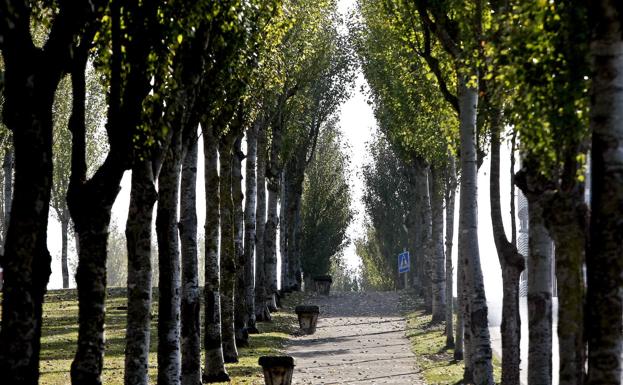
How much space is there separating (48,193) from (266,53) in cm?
1416

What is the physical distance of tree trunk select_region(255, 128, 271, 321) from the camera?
4153cm

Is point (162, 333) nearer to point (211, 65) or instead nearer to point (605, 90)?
point (211, 65)

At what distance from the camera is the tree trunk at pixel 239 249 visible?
31739 millimetres

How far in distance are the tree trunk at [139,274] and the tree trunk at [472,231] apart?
7.28 m

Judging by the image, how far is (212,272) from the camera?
84.4 ft

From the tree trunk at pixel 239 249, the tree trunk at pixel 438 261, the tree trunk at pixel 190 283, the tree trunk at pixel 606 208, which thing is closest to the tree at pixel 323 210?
the tree trunk at pixel 438 261

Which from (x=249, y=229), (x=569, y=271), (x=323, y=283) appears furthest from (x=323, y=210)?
(x=569, y=271)

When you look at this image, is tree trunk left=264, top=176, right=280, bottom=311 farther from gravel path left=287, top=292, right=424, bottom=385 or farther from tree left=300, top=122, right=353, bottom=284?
tree left=300, top=122, right=353, bottom=284

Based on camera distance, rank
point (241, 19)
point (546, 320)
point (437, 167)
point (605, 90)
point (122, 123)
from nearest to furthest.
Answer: point (605, 90)
point (122, 123)
point (546, 320)
point (241, 19)
point (437, 167)

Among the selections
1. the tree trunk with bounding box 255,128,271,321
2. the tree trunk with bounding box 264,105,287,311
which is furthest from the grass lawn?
the tree trunk with bounding box 264,105,287,311

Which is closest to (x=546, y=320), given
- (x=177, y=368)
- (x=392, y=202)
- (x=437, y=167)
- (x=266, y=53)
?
(x=177, y=368)

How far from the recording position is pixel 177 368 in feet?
62.9

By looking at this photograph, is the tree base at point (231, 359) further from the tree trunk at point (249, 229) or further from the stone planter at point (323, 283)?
the stone planter at point (323, 283)

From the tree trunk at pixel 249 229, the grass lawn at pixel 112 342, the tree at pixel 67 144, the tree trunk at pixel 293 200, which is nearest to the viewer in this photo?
the grass lawn at pixel 112 342
